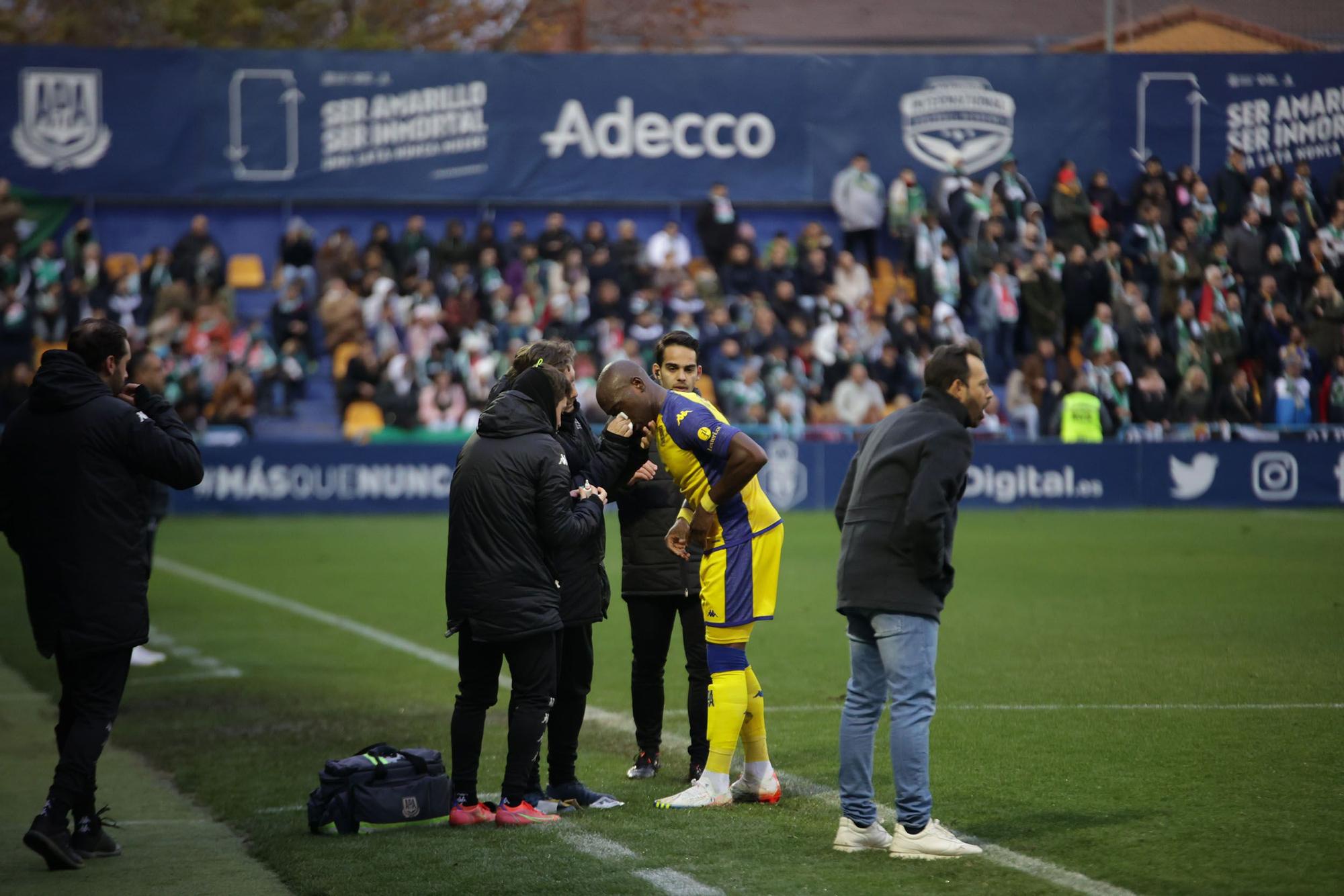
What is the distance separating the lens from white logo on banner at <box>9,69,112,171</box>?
2923 centimetres

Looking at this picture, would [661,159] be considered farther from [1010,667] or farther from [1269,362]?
[1010,667]

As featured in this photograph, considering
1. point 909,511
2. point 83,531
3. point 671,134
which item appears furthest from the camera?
point 671,134

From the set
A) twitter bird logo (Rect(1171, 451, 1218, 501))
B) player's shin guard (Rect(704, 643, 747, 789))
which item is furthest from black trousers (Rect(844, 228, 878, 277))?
player's shin guard (Rect(704, 643, 747, 789))

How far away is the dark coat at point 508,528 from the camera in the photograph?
6777mm

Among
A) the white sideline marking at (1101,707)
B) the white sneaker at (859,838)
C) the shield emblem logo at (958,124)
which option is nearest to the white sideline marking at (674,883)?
the white sneaker at (859,838)

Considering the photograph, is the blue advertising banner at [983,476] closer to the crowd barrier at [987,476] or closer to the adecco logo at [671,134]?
the crowd barrier at [987,476]

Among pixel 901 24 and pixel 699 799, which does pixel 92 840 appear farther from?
pixel 901 24

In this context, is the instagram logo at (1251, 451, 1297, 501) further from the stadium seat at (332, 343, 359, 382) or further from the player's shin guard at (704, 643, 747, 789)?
the player's shin guard at (704, 643, 747, 789)

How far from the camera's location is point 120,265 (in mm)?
28641

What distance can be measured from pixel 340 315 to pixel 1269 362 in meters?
15.7

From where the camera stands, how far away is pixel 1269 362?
89.8 ft

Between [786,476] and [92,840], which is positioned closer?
[92,840]

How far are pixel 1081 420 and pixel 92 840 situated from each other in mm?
21075

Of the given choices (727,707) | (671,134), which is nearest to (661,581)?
(727,707)
